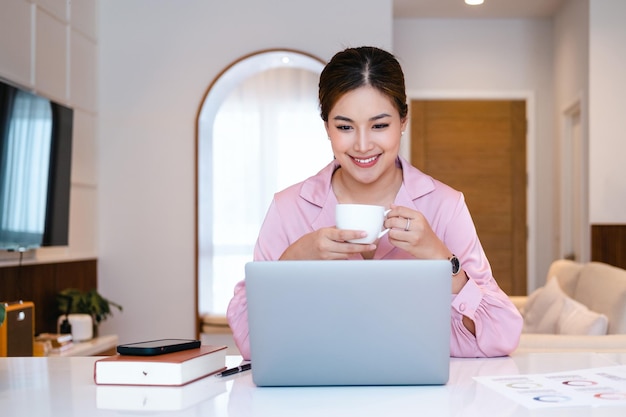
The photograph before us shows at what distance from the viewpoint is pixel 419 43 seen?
6773mm

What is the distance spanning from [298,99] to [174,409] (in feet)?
19.4

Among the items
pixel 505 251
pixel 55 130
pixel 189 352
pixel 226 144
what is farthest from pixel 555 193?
pixel 189 352

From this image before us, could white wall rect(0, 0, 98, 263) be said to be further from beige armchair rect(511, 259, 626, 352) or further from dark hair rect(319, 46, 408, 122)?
beige armchair rect(511, 259, 626, 352)

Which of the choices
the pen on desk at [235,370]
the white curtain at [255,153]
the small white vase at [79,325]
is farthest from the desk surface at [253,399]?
the white curtain at [255,153]

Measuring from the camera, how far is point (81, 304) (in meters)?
4.17

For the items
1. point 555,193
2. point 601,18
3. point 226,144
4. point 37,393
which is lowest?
point 37,393

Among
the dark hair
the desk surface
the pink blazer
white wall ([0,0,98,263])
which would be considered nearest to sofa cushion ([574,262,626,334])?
the pink blazer

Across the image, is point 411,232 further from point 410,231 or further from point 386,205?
point 386,205

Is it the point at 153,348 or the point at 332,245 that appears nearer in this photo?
the point at 153,348

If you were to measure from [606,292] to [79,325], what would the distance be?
255 centimetres

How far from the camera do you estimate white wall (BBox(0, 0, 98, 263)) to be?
3.70m

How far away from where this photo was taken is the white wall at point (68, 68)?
3699 mm

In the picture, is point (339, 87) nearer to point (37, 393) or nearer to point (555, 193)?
point (37, 393)

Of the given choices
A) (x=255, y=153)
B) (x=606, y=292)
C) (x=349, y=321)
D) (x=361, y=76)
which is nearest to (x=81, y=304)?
(x=606, y=292)
